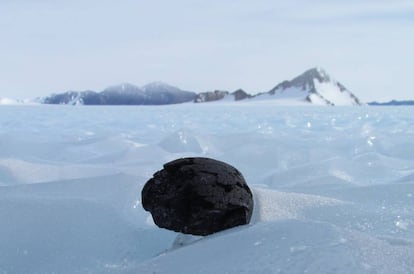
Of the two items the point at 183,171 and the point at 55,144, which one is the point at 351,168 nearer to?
the point at 183,171

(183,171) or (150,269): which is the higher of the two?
(183,171)

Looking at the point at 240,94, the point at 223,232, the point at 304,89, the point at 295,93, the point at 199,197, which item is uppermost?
the point at 199,197

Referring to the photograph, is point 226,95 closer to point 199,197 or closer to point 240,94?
point 240,94

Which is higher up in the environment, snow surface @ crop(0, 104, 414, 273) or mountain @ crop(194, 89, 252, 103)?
snow surface @ crop(0, 104, 414, 273)

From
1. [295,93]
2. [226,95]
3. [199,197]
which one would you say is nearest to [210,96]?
[226,95]

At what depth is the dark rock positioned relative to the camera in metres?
3.08

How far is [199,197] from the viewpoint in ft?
10.0

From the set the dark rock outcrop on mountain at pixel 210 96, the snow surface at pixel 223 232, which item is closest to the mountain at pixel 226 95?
the dark rock outcrop on mountain at pixel 210 96

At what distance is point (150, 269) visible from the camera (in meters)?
2.60

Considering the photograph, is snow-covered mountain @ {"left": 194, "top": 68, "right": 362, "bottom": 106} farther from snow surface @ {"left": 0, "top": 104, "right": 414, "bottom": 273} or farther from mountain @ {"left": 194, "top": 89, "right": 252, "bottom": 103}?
snow surface @ {"left": 0, "top": 104, "right": 414, "bottom": 273}

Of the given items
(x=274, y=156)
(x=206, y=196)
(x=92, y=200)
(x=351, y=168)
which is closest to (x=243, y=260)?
(x=206, y=196)

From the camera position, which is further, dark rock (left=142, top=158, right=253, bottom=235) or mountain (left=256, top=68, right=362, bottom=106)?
mountain (left=256, top=68, right=362, bottom=106)

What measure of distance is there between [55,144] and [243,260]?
861cm

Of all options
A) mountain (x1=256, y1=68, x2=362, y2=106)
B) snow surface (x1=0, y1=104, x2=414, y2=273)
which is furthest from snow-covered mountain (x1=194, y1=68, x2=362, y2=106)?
snow surface (x1=0, y1=104, x2=414, y2=273)
